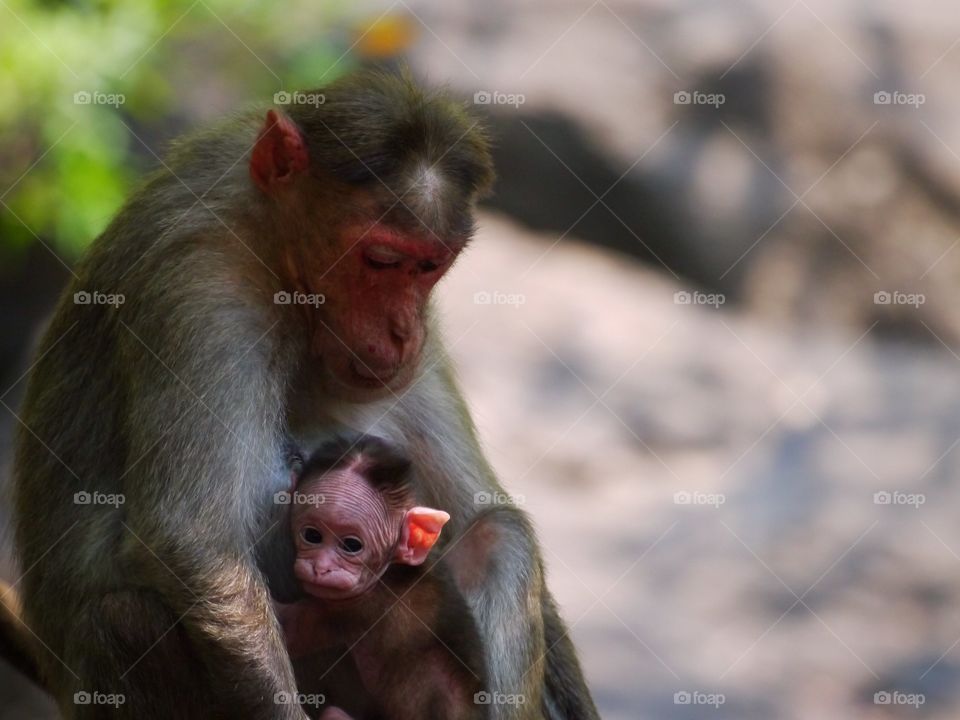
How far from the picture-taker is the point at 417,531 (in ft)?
19.2

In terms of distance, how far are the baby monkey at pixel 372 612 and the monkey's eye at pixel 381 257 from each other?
846mm

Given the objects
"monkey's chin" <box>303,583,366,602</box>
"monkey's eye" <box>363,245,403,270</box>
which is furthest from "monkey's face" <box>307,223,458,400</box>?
"monkey's chin" <box>303,583,366,602</box>

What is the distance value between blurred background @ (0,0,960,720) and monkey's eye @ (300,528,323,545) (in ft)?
22.3

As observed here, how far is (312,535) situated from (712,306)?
967 cm

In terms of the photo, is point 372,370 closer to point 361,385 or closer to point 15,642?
point 361,385

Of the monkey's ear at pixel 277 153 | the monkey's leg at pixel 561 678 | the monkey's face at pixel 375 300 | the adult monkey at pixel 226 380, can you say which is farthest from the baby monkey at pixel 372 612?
the monkey's ear at pixel 277 153

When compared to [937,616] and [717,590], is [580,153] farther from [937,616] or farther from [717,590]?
[937,616]

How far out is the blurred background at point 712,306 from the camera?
12719 mm

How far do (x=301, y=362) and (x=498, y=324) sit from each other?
29.1 ft

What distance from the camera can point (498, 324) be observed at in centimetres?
1463

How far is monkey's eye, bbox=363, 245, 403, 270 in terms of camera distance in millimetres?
5559

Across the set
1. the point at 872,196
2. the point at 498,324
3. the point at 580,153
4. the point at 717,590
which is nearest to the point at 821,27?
the point at 872,196

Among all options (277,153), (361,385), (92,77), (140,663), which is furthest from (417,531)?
(92,77)

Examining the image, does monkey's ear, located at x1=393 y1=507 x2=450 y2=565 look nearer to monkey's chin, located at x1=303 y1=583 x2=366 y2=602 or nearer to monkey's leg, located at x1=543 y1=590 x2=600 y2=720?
monkey's chin, located at x1=303 y1=583 x2=366 y2=602
